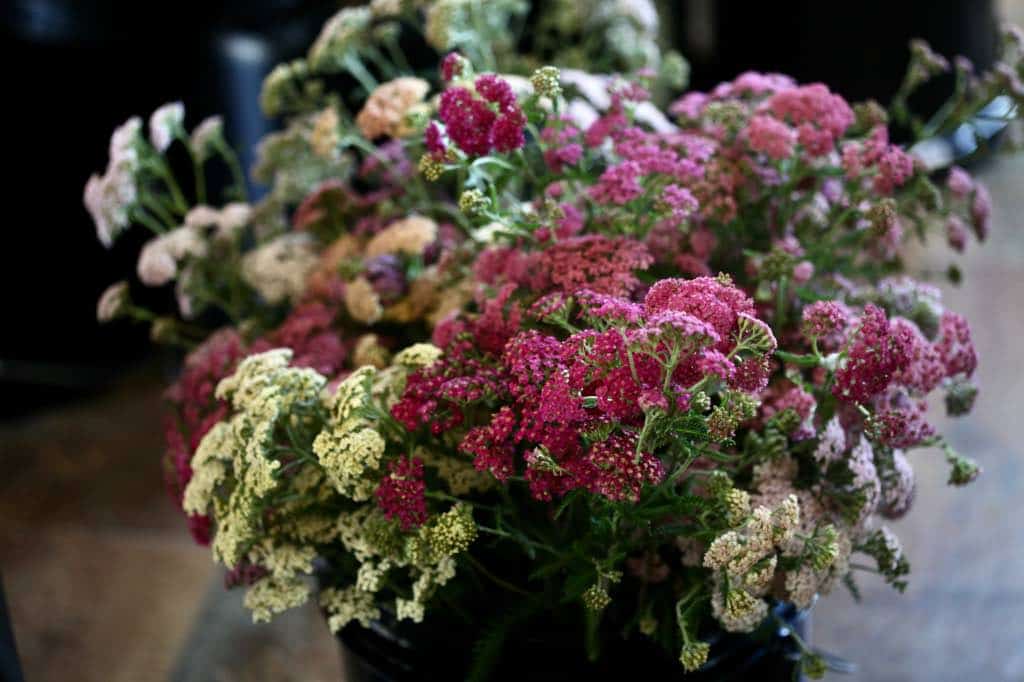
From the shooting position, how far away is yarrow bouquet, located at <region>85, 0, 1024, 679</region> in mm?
801

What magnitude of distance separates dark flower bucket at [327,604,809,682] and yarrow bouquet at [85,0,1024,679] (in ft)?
0.04

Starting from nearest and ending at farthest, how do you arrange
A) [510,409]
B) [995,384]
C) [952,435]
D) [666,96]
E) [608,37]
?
[510,409], [608,37], [952,435], [995,384], [666,96]

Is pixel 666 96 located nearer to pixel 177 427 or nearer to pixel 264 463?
pixel 177 427

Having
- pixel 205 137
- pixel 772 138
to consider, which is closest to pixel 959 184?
pixel 772 138

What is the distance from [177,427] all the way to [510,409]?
0.46 m

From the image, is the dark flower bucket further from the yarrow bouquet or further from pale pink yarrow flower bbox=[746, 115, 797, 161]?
pale pink yarrow flower bbox=[746, 115, 797, 161]

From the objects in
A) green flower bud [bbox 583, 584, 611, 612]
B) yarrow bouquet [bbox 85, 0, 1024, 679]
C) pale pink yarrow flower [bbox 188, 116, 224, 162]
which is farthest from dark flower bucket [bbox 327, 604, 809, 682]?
pale pink yarrow flower [bbox 188, 116, 224, 162]

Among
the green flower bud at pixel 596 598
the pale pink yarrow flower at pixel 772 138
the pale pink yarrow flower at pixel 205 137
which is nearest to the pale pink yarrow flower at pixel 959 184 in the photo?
the pale pink yarrow flower at pixel 772 138

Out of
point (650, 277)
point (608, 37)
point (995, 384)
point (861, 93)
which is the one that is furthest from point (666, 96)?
point (650, 277)

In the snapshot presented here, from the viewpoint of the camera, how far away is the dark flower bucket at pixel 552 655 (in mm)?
961

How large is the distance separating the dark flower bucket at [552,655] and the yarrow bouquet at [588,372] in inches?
0.5

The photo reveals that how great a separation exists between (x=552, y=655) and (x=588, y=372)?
32 centimetres

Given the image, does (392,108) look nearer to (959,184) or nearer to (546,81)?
(546,81)

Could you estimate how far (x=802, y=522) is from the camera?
3.01 ft
